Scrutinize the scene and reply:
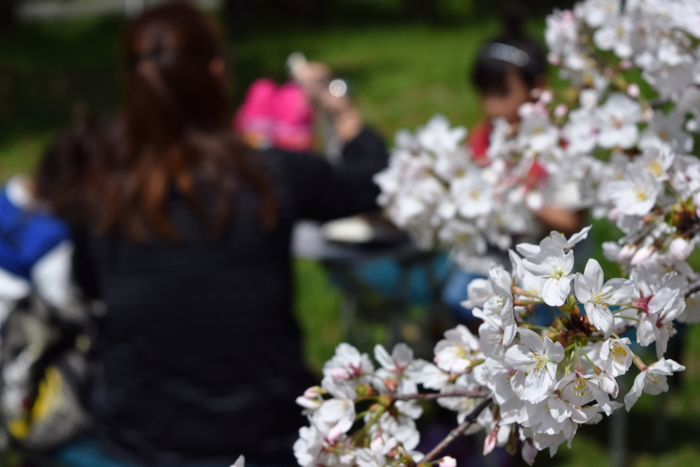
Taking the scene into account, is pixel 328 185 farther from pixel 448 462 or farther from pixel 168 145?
pixel 448 462

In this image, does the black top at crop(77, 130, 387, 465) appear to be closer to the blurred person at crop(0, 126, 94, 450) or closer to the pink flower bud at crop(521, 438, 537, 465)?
the blurred person at crop(0, 126, 94, 450)

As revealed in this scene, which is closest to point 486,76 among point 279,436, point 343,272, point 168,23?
point 343,272

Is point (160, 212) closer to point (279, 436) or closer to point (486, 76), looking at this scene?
point (279, 436)

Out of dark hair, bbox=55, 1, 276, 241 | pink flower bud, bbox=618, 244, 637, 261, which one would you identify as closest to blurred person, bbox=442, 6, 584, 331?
dark hair, bbox=55, 1, 276, 241

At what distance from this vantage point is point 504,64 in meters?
2.69

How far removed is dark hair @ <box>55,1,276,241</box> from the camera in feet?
5.75

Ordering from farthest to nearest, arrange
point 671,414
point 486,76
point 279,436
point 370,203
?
point 671,414 < point 486,76 < point 370,203 < point 279,436

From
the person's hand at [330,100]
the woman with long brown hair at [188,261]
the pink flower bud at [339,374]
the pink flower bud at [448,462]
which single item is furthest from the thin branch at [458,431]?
the person's hand at [330,100]

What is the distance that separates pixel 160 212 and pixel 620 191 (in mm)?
1097

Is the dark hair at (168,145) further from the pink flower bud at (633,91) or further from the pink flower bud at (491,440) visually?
the pink flower bud at (491,440)

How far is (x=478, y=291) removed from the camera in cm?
75

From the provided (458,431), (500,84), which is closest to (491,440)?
(458,431)

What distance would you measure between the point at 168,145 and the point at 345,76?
21.7 ft

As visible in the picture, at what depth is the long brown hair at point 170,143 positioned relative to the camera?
5.75 feet
